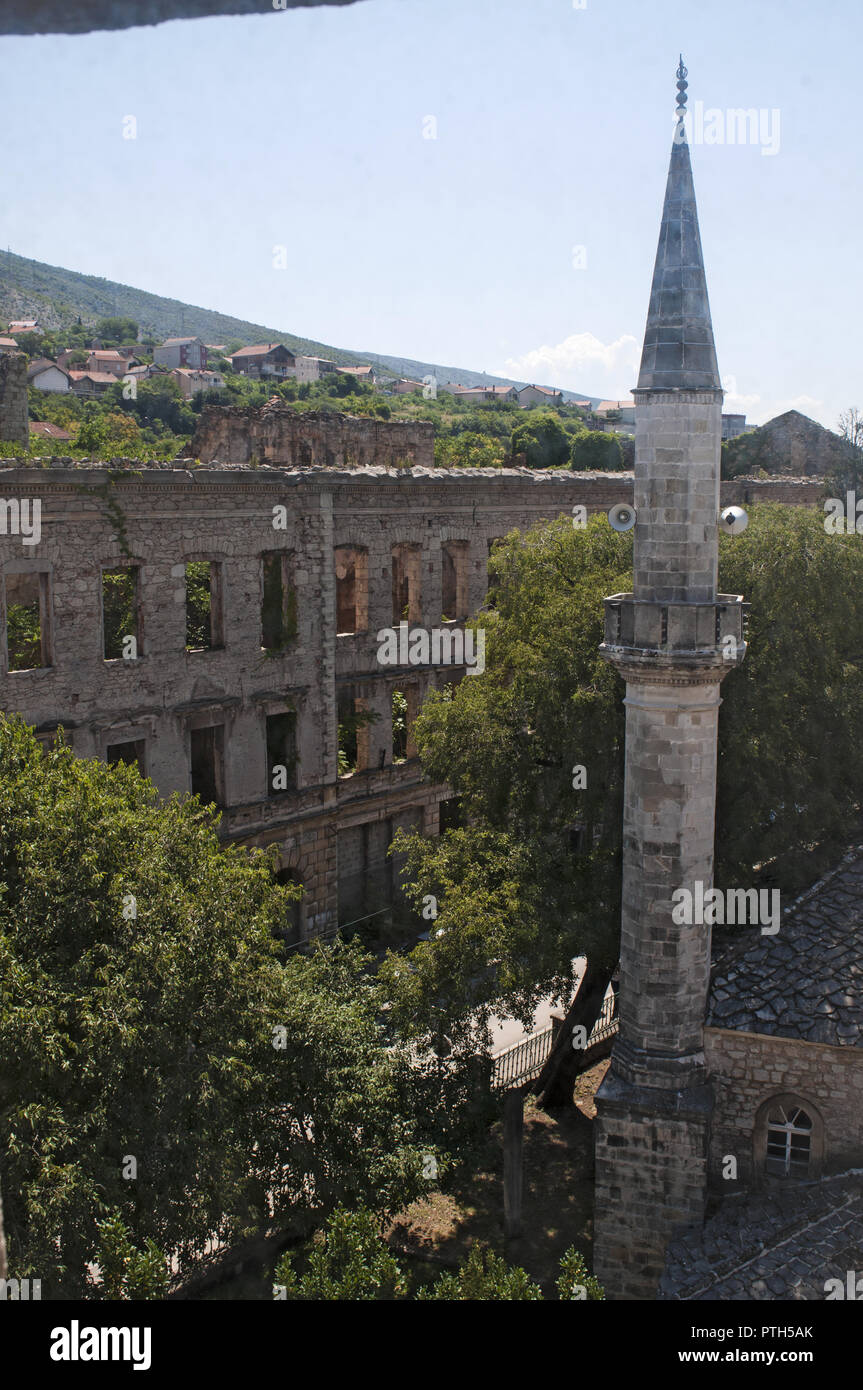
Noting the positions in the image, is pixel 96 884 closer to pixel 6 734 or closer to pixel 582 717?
pixel 6 734

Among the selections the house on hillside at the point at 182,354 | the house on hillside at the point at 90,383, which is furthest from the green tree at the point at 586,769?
the house on hillside at the point at 182,354

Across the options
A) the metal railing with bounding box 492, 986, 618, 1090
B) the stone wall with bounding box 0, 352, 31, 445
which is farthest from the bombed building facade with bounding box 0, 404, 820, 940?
the metal railing with bounding box 492, 986, 618, 1090

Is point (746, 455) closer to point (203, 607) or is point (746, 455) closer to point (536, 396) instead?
point (203, 607)

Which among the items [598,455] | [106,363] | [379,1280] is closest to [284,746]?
[379,1280]

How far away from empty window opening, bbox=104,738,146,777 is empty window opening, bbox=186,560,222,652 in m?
2.39

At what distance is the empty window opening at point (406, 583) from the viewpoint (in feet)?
106

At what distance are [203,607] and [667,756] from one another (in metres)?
20.1

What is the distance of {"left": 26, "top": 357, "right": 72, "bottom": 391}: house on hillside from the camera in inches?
3528

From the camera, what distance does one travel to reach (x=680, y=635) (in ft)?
48.1

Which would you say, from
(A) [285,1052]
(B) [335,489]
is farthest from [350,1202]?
(B) [335,489]

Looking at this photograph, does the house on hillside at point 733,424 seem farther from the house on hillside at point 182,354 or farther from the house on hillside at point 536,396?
the house on hillside at point 182,354
